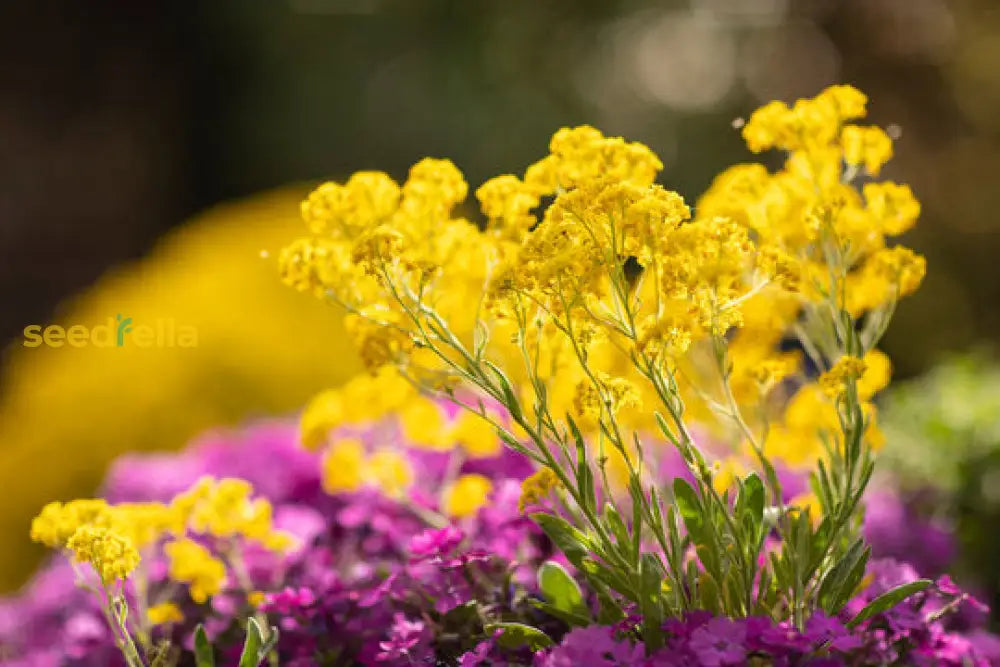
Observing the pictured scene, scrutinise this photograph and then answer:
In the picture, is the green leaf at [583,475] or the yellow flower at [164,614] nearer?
the green leaf at [583,475]

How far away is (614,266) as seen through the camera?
52.1 inches

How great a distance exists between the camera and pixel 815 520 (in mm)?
2016

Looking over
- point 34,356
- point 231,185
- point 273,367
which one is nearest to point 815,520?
point 273,367

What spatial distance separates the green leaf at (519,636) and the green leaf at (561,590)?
85 millimetres

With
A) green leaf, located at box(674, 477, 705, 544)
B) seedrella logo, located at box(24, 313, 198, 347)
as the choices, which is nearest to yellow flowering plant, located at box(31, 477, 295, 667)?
green leaf, located at box(674, 477, 705, 544)

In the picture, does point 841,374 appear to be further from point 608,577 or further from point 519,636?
point 519,636

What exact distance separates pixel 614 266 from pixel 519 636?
52 centimetres

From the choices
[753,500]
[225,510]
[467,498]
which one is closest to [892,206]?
[753,500]

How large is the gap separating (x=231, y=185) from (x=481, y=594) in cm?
725

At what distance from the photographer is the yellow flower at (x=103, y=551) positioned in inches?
55.6

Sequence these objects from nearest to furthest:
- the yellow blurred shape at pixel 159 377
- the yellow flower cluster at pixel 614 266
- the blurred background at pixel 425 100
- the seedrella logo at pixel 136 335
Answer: the yellow flower cluster at pixel 614 266
the yellow blurred shape at pixel 159 377
the seedrella logo at pixel 136 335
the blurred background at pixel 425 100

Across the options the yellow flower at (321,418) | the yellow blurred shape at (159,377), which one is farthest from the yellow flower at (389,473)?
the yellow blurred shape at (159,377)

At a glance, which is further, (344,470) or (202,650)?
(344,470)

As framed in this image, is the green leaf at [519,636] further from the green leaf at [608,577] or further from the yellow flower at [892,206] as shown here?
the yellow flower at [892,206]
